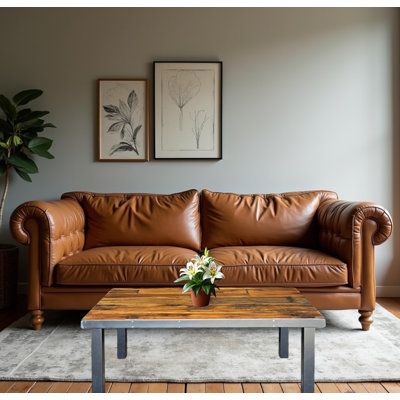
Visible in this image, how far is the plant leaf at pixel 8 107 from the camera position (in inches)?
140

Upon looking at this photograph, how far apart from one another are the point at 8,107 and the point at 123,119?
0.86 meters

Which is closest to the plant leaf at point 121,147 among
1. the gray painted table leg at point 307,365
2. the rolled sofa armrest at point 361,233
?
the rolled sofa armrest at point 361,233

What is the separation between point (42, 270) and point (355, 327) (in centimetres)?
190

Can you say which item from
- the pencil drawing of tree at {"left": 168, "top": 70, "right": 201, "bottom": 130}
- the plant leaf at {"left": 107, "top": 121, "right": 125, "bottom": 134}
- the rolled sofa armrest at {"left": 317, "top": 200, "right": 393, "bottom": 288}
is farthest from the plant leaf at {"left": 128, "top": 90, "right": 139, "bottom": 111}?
the rolled sofa armrest at {"left": 317, "top": 200, "right": 393, "bottom": 288}

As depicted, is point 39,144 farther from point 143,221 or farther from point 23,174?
point 143,221

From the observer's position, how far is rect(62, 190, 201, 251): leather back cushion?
11.1 feet

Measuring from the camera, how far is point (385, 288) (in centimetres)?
387

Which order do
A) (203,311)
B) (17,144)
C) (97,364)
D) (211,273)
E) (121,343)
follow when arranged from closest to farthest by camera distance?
(97,364) → (203,311) → (211,273) → (121,343) → (17,144)

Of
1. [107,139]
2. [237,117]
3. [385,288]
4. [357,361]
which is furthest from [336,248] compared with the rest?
[107,139]

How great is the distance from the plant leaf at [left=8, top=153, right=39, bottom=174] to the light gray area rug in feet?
3.82

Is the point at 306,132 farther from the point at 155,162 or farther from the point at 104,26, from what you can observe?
the point at 104,26

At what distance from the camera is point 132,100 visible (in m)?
3.88

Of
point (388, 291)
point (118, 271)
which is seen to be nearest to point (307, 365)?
point (118, 271)
